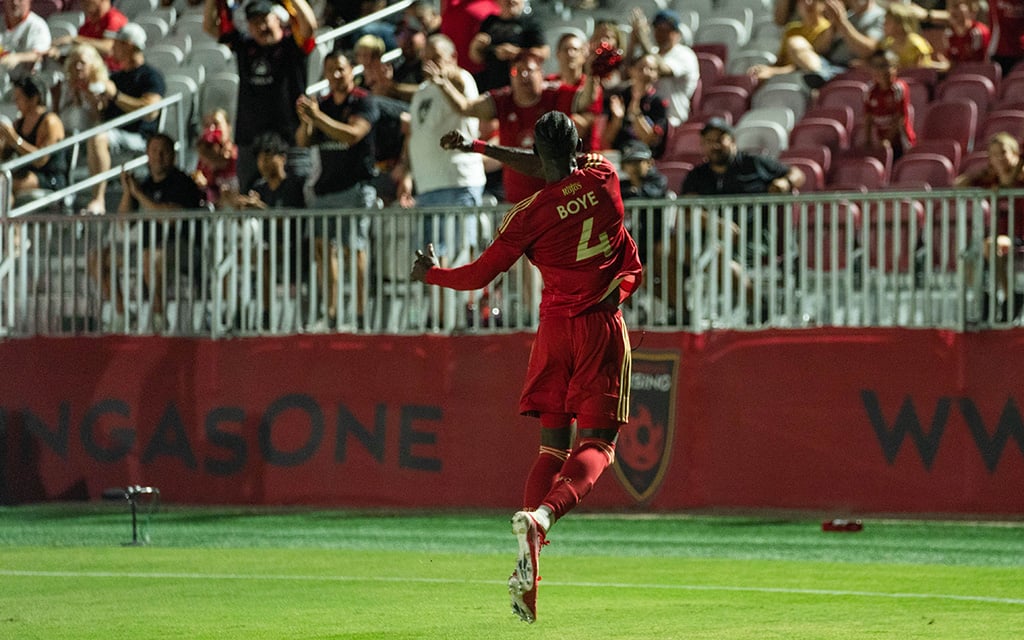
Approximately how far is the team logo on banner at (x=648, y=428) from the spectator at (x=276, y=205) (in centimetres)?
307

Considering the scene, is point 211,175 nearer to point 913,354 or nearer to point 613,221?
point 913,354

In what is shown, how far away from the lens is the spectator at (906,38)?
58.7 feet

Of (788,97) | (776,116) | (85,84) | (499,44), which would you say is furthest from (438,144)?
(85,84)

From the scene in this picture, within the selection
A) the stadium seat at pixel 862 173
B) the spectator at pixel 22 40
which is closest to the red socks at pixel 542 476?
the stadium seat at pixel 862 173

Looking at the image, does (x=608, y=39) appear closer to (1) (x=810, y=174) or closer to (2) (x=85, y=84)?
(1) (x=810, y=174)

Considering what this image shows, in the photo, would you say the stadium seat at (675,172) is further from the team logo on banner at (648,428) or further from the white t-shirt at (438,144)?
the team logo on banner at (648,428)

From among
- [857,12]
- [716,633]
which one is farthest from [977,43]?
[716,633]

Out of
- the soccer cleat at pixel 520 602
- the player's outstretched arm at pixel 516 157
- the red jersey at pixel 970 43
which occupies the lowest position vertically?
the soccer cleat at pixel 520 602

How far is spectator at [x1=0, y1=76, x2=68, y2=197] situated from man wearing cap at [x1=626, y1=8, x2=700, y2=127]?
19.1 ft

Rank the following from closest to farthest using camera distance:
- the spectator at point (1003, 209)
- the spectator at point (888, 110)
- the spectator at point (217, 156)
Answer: the spectator at point (1003, 209) → the spectator at point (888, 110) → the spectator at point (217, 156)

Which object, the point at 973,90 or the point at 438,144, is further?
the point at 973,90

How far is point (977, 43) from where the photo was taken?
57.9 feet

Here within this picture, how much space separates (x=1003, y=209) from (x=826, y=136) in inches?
139

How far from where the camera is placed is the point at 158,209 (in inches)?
656
